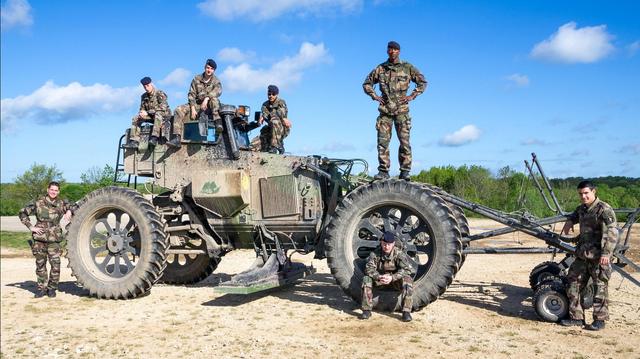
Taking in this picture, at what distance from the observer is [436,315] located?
7.20 m

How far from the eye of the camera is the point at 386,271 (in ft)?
23.9

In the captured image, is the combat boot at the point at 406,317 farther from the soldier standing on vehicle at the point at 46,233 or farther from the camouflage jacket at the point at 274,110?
the soldier standing on vehicle at the point at 46,233

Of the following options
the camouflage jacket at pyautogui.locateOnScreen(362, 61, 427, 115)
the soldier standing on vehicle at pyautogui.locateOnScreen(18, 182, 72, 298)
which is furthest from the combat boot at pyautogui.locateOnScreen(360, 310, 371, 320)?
the soldier standing on vehicle at pyautogui.locateOnScreen(18, 182, 72, 298)

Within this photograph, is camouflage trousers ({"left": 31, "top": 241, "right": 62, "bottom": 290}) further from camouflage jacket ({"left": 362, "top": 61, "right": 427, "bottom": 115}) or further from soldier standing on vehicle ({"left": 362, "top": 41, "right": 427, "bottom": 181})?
camouflage jacket ({"left": 362, "top": 61, "right": 427, "bottom": 115})

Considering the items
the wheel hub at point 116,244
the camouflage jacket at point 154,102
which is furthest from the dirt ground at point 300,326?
the camouflage jacket at point 154,102

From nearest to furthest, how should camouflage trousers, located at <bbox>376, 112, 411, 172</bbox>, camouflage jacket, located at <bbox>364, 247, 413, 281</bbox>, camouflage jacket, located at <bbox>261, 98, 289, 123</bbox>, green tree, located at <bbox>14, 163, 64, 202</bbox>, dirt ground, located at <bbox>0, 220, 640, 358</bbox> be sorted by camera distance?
1. dirt ground, located at <bbox>0, 220, 640, 358</bbox>
2. camouflage jacket, located at <bbox>364, 247, 413, 281</bbox>
3. camouflage trousers, located at <bbox>376, 112, 411, 172</bbox>
4. camouflage jacket, located at <bbox>261, 98, 289, 123</bbox>
5. green tree, located at <bbox>14, 163, 64, 202</bbox>

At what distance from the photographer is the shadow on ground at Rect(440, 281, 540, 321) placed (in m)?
7.43

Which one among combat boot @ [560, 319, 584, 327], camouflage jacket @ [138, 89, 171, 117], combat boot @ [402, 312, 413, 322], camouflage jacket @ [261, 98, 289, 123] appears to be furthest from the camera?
camouflage jacket @ [261, 98, 289, 123]

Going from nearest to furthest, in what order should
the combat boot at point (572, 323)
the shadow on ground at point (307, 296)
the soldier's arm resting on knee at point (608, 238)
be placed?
the soldier's arm resting on knee at point (608, 238)
the combat boot at point (572, 323)
the shadow on ground at point (307, 296)

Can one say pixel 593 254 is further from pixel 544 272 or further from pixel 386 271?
pixel 386 271

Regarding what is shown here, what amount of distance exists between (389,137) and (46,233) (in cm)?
562

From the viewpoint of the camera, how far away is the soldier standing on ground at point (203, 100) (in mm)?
9000

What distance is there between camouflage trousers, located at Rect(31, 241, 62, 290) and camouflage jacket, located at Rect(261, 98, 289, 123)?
13.1 ft

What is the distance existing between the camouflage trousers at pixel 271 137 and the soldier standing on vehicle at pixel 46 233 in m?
3.27
